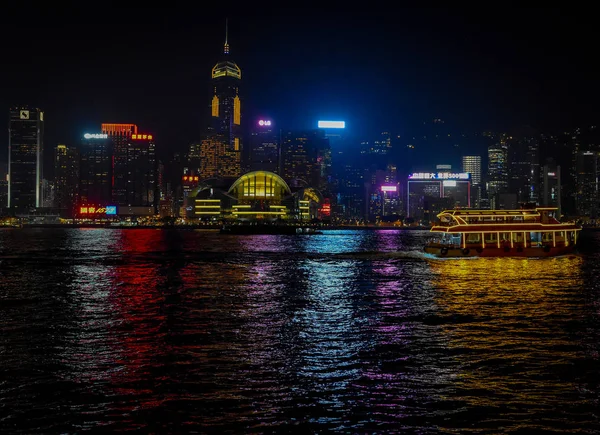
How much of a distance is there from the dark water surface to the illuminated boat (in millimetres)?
31030

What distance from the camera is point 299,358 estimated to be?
76.0 ft

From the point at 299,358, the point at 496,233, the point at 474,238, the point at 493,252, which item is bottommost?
the point at 299,358

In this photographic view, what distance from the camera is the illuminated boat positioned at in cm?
7969

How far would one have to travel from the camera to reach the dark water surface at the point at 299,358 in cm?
1647

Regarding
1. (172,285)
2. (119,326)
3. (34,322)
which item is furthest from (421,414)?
(172,285)

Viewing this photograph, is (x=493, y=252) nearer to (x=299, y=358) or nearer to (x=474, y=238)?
(x=474, y=238)

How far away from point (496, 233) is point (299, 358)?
64286 millimetres

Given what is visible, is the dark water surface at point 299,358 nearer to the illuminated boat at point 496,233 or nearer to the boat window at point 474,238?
the illuminated boat at point 496,233

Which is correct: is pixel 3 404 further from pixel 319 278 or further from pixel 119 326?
pixel 319 278

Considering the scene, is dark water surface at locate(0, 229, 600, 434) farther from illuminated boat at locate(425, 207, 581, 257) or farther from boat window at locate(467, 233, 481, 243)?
boat window at locate(467, 233, 481, 243)

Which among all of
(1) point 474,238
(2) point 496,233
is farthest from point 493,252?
(2) point 496,233

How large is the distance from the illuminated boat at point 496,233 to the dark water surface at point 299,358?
31030mm

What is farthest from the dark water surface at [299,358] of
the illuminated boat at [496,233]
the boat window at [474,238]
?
the boat window at [474,238]

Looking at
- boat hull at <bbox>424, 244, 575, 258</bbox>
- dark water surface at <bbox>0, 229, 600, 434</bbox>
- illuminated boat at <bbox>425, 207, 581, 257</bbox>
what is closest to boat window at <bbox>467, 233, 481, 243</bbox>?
illuminated boat at <bbox>425, 207, 581, 257</bbox>
